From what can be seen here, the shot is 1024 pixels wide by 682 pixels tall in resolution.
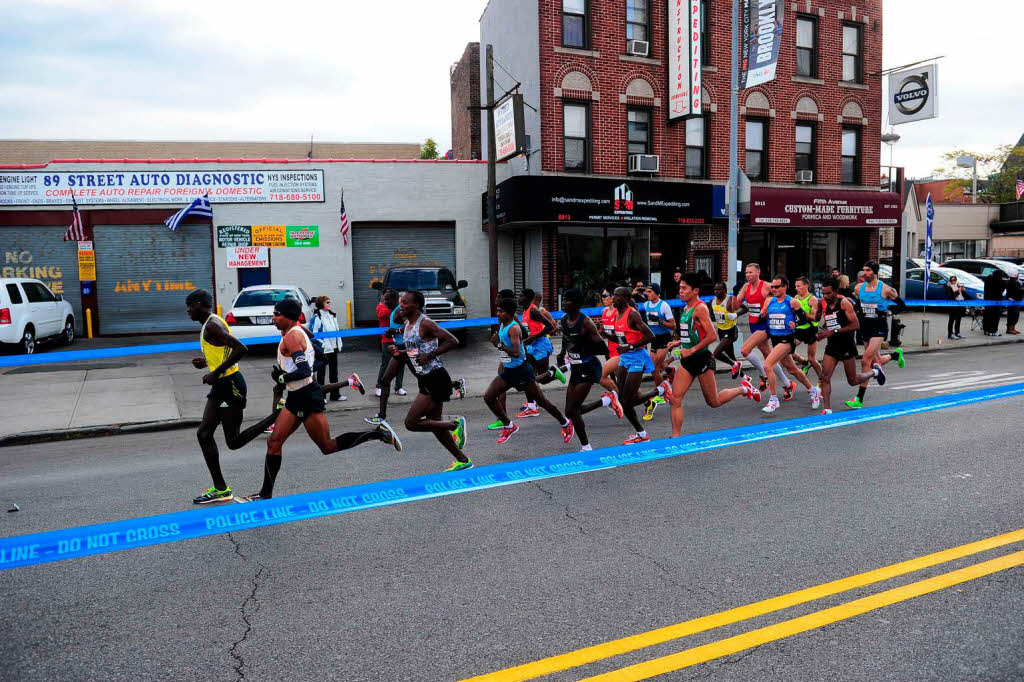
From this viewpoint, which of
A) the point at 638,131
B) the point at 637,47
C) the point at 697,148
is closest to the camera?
the point at 637,47

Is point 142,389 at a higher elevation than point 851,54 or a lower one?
lower

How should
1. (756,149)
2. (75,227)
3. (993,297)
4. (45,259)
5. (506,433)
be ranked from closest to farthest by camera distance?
1. (506,433)
2. (993,297)
3. (75,227)
4. (45,259)
5. (756,149)

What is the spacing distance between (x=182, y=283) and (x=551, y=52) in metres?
12.3

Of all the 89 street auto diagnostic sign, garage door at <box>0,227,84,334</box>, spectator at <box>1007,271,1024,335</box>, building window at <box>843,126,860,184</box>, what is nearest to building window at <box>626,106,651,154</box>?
building window at <box>843,126,860,184</box>

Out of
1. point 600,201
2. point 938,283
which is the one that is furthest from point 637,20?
point 938,283

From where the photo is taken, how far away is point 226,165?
21453mm

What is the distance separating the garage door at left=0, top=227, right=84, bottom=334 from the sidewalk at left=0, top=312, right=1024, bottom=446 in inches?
85.5

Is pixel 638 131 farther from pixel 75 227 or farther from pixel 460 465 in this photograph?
pixel 460 465

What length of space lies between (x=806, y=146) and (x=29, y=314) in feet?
74.6

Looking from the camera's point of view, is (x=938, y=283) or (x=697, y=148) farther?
(x=938, y=283)

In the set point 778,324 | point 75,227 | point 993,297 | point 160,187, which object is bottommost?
point 993,297

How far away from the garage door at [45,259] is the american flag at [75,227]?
Result: 555mm

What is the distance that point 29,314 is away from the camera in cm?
1670

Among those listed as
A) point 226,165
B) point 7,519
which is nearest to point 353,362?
point 226,165
